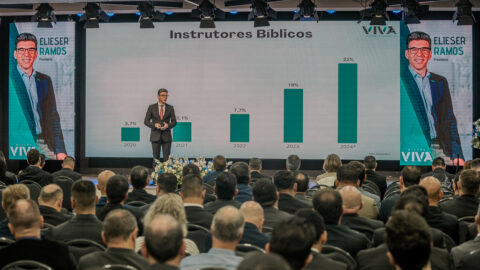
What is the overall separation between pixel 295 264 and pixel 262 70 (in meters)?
9.98

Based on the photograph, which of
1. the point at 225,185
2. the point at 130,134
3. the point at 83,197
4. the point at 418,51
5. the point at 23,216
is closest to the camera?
the point at 23,216

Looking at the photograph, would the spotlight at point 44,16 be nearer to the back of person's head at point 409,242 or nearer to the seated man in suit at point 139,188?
the seated man in suit at point 139,188

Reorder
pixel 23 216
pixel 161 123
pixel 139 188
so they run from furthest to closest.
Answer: pixel 161 123 < pixel 139 188 < pixel 23 216

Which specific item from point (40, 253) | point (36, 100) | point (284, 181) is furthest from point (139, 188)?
point (36, 100)

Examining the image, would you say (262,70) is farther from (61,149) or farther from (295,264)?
(295,264)

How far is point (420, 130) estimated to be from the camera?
11992 millimetres

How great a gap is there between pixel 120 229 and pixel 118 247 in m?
0.10

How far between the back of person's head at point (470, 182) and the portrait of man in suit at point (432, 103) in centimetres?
707

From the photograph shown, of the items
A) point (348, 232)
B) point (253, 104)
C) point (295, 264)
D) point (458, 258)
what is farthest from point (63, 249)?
point (253, 104)

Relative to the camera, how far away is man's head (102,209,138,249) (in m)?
3.09

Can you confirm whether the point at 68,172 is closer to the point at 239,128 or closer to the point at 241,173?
the point at 241,173

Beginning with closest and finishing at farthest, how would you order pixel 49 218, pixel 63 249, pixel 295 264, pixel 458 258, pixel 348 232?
pixel 295 264
pixel 63 249
pixel 458 258
pixel 348 232
pixel 49 218

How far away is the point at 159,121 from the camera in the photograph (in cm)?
1121

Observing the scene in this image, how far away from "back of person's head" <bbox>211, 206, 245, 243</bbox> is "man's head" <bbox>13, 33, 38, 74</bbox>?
10547 mm
